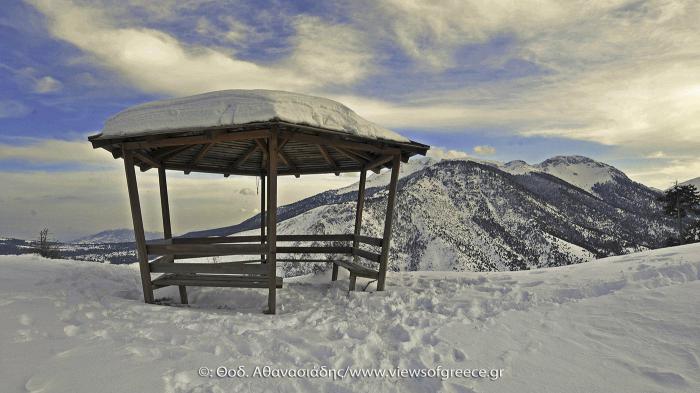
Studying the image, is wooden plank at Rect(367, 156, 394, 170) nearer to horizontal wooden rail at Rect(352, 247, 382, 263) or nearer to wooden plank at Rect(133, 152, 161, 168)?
horizontal wooden rail at Rect(352, 247, 382, 263)

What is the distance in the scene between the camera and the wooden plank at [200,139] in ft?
23.6

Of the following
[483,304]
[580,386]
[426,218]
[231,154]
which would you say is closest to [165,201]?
[231,154]

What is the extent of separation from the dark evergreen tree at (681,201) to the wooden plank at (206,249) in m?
47.5

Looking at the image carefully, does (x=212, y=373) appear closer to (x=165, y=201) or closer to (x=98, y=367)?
(x=98, y=367)

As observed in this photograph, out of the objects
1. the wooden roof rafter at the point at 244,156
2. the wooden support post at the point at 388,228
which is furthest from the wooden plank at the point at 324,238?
the wooden roof rafter at the point at 244,156

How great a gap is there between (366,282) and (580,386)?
622 centimetres

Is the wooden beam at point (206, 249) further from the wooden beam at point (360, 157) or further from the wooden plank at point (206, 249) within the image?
the wooden beam at point (360, 157)

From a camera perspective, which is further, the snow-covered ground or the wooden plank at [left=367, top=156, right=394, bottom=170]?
the wooden plank at [left=367, top=156, right=394, bottom=170]

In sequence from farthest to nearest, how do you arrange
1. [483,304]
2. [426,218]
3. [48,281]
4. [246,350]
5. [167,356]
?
[426,218] < [48,281] < [483,304] < [246,350] < [167,356]

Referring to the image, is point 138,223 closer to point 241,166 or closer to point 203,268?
point 203,268

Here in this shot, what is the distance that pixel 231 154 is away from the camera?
11.2m

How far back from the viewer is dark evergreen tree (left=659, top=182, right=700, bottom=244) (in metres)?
40.6

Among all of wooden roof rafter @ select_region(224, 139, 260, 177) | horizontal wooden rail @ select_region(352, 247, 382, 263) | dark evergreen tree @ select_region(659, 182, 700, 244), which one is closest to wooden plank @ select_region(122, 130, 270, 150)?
wooden roof rafter @ select_region(224, 139, 260, 177)

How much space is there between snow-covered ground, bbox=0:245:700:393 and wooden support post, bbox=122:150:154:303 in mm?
657
